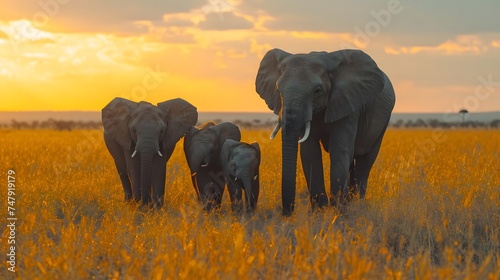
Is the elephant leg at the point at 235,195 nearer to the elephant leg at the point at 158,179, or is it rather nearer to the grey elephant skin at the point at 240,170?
the grey elephant skin at the point at 240,170

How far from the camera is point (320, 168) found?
30.7 ft

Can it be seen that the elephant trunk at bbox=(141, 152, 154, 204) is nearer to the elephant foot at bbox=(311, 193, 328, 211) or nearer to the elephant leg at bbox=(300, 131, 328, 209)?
the elephant leg at bbox=(300, 131, 328, 209)

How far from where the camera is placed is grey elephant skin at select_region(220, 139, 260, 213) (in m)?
9.59

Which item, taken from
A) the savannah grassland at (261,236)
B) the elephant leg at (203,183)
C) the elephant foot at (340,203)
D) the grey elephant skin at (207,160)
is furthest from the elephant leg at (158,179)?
the elephant foot at (340,203)

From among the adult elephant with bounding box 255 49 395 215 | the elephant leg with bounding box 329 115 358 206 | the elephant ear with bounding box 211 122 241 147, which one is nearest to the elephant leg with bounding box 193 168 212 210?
the elephant ear with bounding box 211 122 241 147

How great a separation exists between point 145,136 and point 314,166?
2565 millimetres

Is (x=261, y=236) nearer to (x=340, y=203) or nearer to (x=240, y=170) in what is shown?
(x=340, y=203)

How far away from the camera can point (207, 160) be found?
409 inches

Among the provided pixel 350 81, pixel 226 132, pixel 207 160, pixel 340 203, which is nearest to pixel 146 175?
pixel 207 160

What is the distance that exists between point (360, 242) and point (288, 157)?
265cm

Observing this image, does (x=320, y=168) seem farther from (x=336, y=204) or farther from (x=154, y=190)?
(x=154, y=190)

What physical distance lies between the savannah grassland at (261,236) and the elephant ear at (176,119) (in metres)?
1.02

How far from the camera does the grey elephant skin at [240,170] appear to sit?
959cm

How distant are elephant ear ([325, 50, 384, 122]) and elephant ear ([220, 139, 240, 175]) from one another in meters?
1.83
